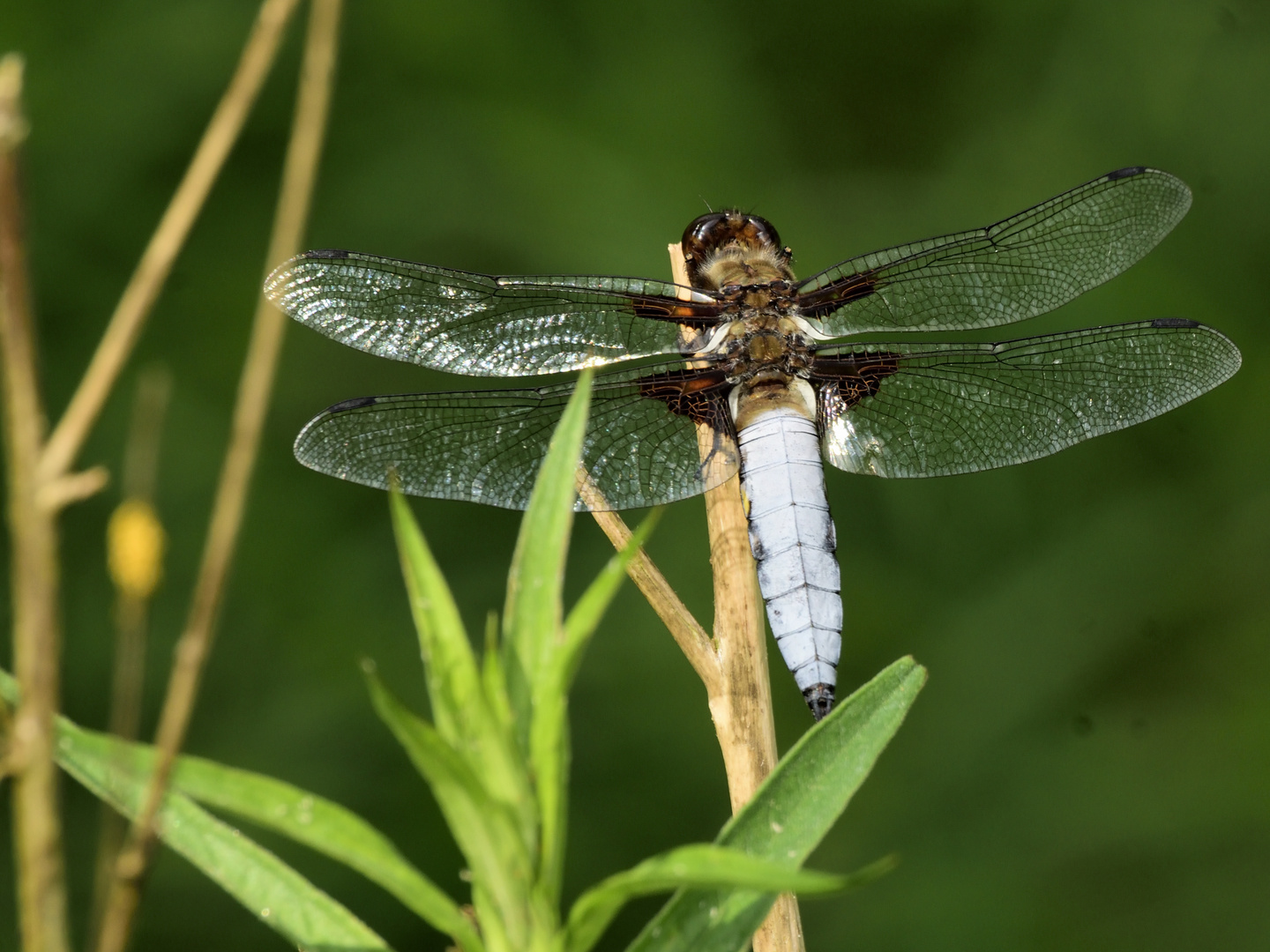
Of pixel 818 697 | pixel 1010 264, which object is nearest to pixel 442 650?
pixel 818 697

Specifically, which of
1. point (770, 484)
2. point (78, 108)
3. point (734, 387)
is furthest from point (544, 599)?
point (78, 108)

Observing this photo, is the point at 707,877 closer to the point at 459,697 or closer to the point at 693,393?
the point at 459,697

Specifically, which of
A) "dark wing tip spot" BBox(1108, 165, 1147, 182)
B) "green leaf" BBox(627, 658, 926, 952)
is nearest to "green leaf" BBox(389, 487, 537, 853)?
"green leaf" BBox(627, 658, 926, 952)

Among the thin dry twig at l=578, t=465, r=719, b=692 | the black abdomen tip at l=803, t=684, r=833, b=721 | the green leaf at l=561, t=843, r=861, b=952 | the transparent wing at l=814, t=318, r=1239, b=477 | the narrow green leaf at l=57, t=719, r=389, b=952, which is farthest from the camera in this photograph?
the transparent wing at l=814, t=318, r=1239, b=477

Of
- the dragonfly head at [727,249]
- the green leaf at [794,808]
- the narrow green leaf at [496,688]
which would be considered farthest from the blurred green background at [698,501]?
the narrow green leaf at [496,688]

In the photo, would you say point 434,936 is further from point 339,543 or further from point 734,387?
point 734,387

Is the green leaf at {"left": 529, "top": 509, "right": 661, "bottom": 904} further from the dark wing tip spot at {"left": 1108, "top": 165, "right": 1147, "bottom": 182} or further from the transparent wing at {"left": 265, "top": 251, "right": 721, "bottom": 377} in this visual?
the dark wing tip spot at {"left": 1108, "top": 165, "right": 1147, "bottom": 182}
